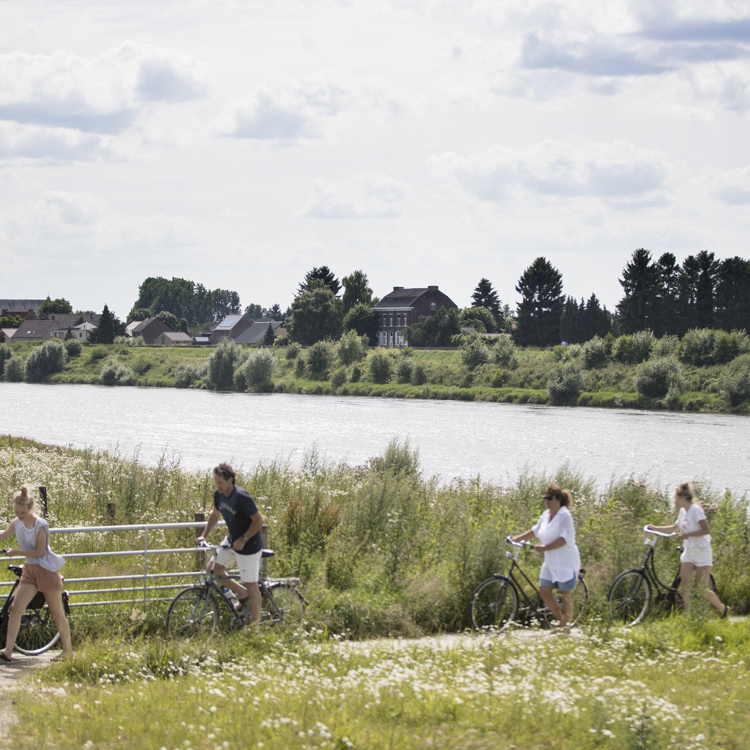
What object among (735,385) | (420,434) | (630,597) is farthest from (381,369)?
(630,597)

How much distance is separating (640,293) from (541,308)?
14.9m

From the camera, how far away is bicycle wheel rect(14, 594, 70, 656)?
27.5 feet

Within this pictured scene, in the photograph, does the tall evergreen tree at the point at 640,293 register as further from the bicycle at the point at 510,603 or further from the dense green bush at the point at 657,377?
the bicycle at the point at 510,603

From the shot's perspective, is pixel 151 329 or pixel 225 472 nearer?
pixel 225 472

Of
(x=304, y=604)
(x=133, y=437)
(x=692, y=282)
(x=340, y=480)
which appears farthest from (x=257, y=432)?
(x=692, y=282)

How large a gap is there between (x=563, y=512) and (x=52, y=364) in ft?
316

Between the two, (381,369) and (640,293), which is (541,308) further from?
(381,369)

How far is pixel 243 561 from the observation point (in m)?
8.32

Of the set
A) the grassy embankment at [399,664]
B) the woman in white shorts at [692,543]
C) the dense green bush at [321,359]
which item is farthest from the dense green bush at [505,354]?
the woman in white shorts at [692,543]

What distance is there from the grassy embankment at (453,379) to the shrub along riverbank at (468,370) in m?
0.10

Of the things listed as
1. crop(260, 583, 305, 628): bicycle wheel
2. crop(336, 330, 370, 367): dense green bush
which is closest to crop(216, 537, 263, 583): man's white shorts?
crop(260, 583, 305, 628): bicycle wheel

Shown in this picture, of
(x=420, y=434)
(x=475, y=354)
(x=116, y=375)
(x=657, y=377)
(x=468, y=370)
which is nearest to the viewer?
(x=420, y=434)

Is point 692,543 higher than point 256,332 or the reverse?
the reverse

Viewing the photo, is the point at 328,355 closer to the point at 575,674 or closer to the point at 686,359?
the point at 686,359
